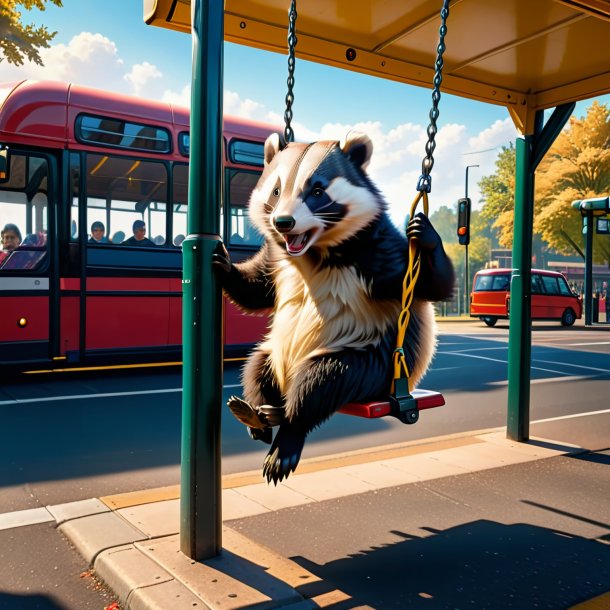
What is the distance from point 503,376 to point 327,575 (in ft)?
26.3

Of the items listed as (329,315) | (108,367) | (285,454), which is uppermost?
(329,315)

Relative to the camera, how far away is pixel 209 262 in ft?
9.93

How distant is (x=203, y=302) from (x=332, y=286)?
81cm

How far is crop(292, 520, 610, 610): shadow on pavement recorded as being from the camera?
299 centimetres

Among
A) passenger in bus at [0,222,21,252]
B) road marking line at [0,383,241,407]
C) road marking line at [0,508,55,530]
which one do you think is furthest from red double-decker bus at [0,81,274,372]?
road marking line at [0,508,55,530]

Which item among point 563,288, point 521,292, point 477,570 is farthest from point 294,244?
point 563,288

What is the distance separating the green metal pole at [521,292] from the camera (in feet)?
18.7

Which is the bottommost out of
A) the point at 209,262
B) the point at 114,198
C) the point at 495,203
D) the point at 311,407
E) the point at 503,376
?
the point at 503,376

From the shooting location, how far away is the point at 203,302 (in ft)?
10.0

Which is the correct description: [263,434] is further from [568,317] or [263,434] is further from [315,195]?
[568,317]

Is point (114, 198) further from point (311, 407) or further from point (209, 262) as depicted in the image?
point (311, 407)

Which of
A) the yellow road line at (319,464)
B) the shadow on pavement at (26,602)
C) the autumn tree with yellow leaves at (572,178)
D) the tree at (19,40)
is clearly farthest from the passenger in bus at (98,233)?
the autumn tree with yellow leaves at (572,178)

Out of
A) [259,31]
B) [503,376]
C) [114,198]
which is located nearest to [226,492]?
[259,31]

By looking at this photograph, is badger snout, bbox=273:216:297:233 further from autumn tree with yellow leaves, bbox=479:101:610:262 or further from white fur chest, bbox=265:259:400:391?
autumn tree with yellow leaves, bbox=479:101:610:262
